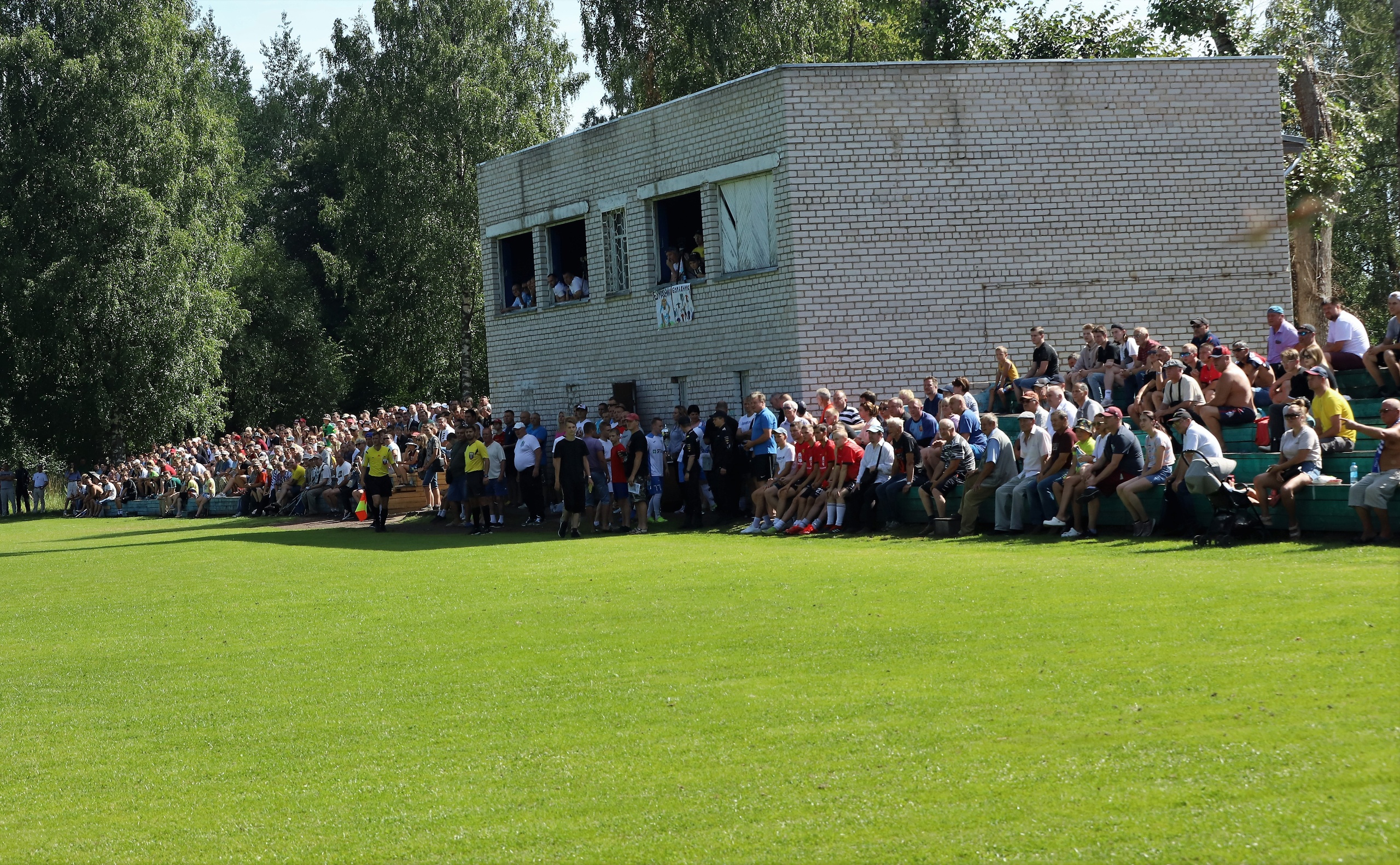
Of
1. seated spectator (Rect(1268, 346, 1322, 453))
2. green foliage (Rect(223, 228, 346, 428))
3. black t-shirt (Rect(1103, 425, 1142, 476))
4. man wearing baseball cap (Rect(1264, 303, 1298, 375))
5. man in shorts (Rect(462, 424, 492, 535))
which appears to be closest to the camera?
black t-shirt (Rect(1103, 425, 1142, 476))

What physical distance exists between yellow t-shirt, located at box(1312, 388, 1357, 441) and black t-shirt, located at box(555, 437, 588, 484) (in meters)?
11.1

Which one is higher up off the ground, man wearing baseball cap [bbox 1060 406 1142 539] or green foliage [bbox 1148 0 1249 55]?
green foliage [bbox 1148 0 1249 55]

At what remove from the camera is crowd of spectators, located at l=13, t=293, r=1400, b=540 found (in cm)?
1625

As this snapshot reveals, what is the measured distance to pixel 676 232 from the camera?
91.0ft

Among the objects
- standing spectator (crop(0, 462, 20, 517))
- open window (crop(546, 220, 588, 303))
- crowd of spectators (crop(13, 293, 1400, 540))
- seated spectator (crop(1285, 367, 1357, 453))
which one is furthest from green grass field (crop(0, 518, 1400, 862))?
standing spectator (crop(0, 462, 20, 517))

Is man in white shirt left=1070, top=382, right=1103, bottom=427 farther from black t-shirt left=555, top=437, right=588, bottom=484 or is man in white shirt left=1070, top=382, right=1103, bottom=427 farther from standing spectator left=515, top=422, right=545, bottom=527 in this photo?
standing spectator left=515, top=422, right=545, bottom=527

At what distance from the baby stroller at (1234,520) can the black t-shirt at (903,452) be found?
515 centimetres

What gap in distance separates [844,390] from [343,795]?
17.2 metres

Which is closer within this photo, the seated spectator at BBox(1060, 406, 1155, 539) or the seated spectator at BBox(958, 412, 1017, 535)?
the seated spectator at BBox(1060, 406, 1155, 539)

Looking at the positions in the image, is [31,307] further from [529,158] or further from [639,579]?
[639,579]

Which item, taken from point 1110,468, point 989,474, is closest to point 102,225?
point 989,474

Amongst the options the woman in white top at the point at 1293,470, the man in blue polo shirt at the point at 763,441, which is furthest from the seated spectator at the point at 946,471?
→ the woman in white top at the point at 1293,470

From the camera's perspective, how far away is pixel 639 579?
15938 millimetres

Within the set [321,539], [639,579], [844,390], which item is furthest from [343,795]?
[321,539]
